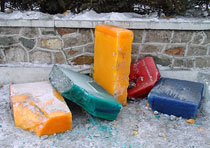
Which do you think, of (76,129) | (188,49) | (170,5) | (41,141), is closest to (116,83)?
(76,129)

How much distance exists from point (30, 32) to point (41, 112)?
1.42 m

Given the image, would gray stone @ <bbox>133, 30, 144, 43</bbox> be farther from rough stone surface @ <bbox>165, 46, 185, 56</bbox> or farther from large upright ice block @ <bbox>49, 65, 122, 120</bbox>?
large upright ice block @ <bbox>49, 65, 122, 120</bbox>

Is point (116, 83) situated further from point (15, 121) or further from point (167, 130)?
point (15, 121)

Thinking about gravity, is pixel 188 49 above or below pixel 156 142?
above

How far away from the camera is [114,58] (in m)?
2.60

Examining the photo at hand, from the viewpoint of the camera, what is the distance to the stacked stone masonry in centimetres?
318

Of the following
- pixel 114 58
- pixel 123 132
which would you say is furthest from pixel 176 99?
pixel 114 58

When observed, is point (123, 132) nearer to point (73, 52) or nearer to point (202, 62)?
point (73, 52)

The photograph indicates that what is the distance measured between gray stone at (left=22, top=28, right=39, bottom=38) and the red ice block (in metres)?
1.45

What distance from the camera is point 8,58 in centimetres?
Result: 326

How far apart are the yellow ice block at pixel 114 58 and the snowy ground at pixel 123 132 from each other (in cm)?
34

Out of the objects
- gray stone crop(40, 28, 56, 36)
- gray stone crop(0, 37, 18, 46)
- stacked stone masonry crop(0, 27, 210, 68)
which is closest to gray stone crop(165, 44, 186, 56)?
stacked stone masonry crop(0, 27, 210, 68)

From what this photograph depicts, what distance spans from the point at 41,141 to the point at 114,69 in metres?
1.10

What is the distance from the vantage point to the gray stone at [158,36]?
3.21 meters
